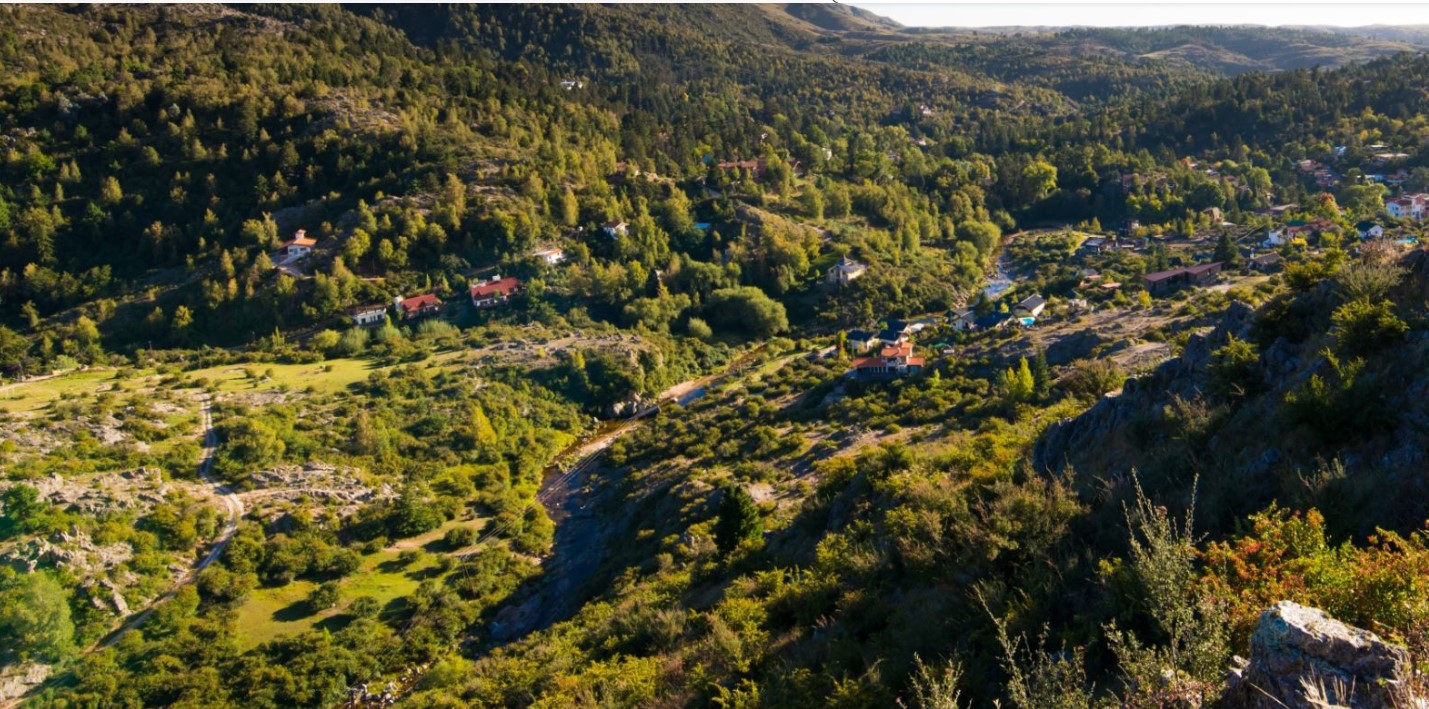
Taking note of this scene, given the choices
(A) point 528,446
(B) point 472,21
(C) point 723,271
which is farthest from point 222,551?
(B) point 472,21

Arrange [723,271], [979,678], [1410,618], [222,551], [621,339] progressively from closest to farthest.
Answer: [1410,618]
[979,678]
[222,551]
[621,339]
[723,271]

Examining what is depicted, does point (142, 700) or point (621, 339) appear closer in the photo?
point (142, 700)

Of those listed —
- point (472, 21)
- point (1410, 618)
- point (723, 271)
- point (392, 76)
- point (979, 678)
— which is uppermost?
point (472, 21)

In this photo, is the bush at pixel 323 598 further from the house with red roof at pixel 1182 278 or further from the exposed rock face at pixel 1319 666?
the house with red roof at pixel 1182 278

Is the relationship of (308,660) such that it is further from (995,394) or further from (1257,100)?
(1257,100)

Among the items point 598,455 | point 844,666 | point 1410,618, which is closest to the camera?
point 1410,618

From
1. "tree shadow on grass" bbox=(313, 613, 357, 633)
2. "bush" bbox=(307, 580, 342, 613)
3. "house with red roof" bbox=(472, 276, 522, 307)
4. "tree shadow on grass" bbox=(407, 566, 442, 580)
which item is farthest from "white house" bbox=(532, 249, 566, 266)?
"tree shadow on grass" bbox=(313, 613, 357, 633)

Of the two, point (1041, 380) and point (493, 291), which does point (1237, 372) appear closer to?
point (1041, 380)
